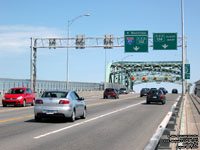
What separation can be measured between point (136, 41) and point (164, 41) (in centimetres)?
360

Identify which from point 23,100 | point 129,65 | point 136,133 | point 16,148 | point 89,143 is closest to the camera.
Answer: point 16,148

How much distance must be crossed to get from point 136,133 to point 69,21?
42223mm

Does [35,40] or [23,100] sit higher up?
[35,40]

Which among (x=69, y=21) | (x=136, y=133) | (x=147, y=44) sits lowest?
(x=136, y=133)

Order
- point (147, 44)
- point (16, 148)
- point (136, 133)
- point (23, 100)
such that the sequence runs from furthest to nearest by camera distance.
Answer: point (147, 44), point (23, 100), point (136, 133), point (16, 148)

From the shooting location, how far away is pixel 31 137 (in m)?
12.3

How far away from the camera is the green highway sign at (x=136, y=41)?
2002 inches

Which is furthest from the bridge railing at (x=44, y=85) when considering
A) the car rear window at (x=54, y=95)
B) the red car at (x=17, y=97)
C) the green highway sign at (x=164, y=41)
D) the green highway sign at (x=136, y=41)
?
the car rear window at (x=54, y=95)

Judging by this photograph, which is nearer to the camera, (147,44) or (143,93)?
(147,44)

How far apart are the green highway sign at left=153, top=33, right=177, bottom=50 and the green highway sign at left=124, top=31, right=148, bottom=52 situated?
1293 mm

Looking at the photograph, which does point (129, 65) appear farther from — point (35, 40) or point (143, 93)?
point (35, 40)

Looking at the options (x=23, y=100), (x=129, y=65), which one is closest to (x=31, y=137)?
(x=23, y=100)

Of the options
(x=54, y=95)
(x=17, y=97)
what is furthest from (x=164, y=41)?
(x=54, y=95)

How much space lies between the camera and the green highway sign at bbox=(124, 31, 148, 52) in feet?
167
